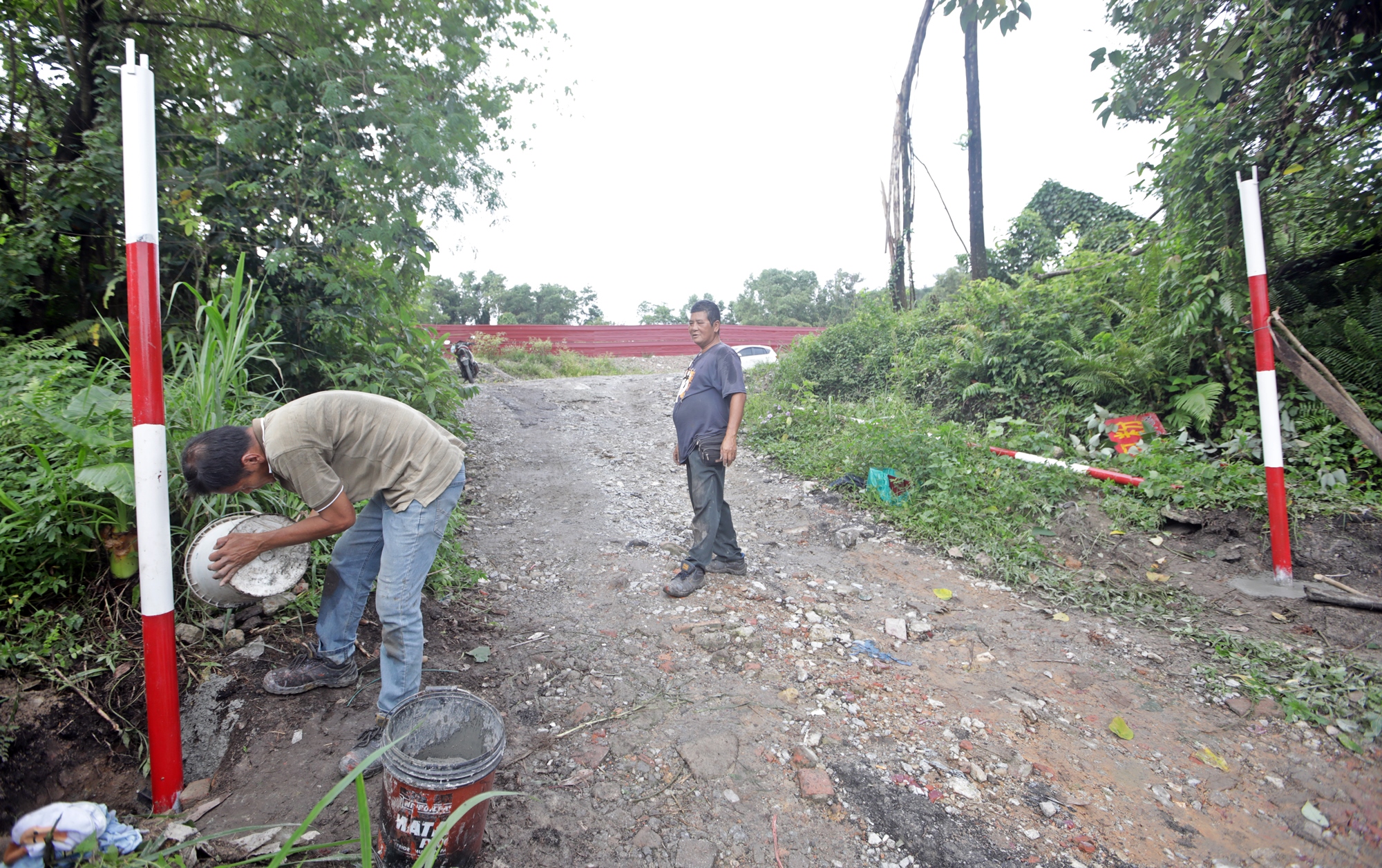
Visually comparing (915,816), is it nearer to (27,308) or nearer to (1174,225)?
(27,308)

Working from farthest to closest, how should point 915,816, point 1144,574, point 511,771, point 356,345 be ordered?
1. point 356,345
2. point 1144,574
3. point 511,771
4. point 915,816

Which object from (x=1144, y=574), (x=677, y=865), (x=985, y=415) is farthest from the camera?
(x=985, y=415)

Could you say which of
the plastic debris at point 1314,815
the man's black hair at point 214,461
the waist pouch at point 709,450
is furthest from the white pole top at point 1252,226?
the man's black hair at point 214,461

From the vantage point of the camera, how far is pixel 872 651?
3441mm

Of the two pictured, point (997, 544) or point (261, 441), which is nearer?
point (261, 441)

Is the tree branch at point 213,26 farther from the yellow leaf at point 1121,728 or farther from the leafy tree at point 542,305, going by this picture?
the leafy tree at point 542,305

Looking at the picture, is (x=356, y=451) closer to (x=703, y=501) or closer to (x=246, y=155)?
(x=703, y=501)

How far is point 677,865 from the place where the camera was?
6.84 ft

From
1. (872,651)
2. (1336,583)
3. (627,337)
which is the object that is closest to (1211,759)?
(872,651)

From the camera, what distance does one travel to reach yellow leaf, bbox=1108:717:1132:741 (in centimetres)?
274

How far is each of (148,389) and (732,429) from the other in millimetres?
2726

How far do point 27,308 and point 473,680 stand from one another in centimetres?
357

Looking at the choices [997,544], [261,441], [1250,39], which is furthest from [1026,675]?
[1250,39]

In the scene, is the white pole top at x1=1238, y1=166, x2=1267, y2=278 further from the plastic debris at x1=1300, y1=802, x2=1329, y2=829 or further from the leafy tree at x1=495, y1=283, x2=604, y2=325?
the leafy tree at x1=495, y1=283, x2=604, y2=325
